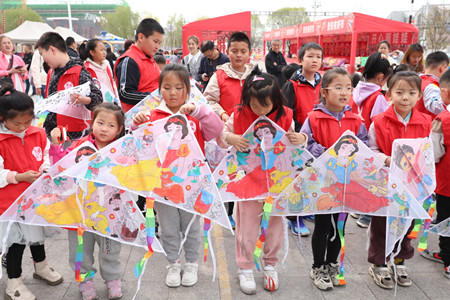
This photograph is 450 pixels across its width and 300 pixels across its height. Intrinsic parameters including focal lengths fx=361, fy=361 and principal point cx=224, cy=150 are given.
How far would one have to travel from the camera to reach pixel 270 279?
2744 millimetres

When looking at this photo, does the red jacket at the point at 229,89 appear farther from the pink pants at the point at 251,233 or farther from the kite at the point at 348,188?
the kite at the point at 348,188

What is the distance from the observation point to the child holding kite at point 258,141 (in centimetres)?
251

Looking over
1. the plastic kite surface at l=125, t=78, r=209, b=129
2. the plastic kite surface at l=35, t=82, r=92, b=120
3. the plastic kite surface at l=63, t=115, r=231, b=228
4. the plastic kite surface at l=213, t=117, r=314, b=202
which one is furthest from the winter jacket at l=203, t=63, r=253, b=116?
the plastic kite surface at l=35, t=82, r=92, b=120

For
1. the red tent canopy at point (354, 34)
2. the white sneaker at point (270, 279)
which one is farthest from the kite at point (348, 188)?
the red tent canopy at point (354, 34)

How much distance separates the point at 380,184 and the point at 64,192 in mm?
2136

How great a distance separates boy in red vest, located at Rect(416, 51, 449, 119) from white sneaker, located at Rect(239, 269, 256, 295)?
2.49 m

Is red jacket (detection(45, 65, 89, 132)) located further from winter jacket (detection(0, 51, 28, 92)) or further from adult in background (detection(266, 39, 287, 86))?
adult in background (detection(266, 39, 287, 86))

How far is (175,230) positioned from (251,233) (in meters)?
0.57

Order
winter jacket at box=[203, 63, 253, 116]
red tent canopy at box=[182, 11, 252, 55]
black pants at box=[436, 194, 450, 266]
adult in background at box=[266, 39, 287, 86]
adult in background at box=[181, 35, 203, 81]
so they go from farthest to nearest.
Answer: red tent canopy at box=[182, 11, 252, 55] → adult in background at box=[266, 39, 287, 86] → adult in background at box=[181, 35, 203, 81] → winter jacket at box=[203, 63, 253, 116] → black pants at box=[436, 194, 450, 266]

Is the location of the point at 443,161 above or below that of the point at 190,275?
above

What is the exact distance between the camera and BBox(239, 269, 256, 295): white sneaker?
270 centimetres

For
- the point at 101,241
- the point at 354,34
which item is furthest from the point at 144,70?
the point at 354,34

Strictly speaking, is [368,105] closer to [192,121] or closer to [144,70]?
[192,121]

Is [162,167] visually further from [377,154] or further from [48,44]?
[48,44]
